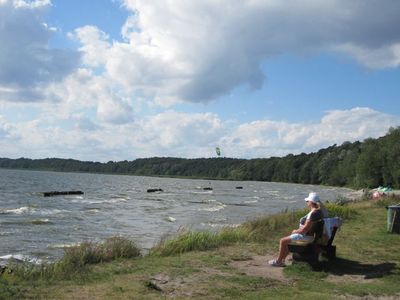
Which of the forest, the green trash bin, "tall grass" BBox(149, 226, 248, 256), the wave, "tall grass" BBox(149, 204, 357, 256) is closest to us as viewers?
"tall grass" BBox(149, 226, 248, 256)

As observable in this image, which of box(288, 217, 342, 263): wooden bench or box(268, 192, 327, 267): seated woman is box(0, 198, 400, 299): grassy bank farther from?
box(268, 192, 327, 267): seated woman

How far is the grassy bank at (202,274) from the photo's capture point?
326 inches

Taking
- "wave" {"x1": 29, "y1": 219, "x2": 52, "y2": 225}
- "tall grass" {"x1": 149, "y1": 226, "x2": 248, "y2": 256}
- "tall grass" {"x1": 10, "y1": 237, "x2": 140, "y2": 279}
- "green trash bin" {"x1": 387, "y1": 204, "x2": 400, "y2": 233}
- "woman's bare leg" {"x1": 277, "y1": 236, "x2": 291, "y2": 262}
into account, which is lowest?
"wave" {"x1": 29, "y1": 219, "x2": 52, "y2": 225}

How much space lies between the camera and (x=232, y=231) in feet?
50.2

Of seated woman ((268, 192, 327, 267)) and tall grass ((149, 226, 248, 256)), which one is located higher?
seated woman ((268, 192, 327, 267))

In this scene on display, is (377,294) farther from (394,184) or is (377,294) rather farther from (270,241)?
(394,184)

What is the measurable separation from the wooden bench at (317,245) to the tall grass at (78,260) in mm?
3875

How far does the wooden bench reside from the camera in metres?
10.4

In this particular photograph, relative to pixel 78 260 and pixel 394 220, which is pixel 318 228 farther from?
pixel 394 220

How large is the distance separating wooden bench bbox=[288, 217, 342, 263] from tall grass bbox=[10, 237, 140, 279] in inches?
153

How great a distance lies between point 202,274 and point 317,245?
254 centimetres

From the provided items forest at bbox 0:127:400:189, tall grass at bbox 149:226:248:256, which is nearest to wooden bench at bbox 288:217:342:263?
tall grass at bbox 149:226:248:256

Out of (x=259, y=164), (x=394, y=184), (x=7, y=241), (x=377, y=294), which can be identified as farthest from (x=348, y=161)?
(x=377, y=294)

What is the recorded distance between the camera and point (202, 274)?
382 inches
